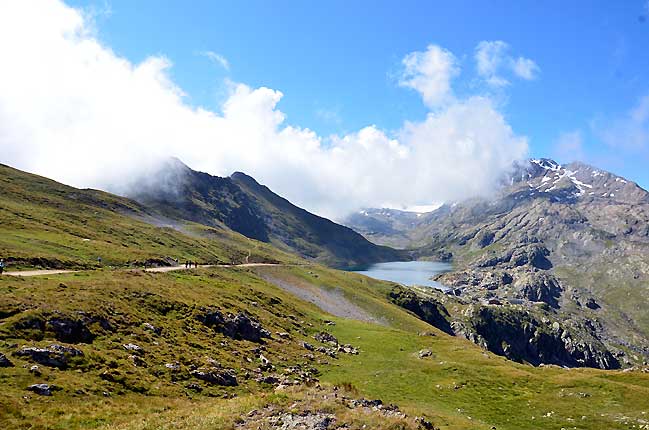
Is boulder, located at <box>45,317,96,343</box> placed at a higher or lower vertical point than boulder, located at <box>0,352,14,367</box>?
higher

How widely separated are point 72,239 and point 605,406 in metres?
113

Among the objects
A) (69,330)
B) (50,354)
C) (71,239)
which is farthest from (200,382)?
(71,239)

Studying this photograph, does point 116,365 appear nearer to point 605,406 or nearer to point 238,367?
point 238,367

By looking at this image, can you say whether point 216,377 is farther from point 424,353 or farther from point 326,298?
point 326,298

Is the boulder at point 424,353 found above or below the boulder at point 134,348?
above

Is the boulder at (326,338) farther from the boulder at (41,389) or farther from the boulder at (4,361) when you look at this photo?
the boulder at (4,361)

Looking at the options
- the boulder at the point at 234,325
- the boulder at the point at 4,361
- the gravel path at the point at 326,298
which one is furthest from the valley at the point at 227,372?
the gravel path at the point at 326,298

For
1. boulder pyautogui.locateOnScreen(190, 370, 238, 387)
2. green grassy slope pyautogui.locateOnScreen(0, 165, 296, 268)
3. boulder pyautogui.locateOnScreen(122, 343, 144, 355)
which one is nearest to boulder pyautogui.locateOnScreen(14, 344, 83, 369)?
boulder pyautogui.locateOnScreen(122, 343, 144, 355)

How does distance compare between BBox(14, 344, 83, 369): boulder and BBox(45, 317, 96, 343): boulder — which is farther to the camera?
BBox(45, 317, 96, 343): boulder

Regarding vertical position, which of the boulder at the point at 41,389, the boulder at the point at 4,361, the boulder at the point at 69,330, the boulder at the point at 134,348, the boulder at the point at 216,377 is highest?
the boulder at the point at 69,330

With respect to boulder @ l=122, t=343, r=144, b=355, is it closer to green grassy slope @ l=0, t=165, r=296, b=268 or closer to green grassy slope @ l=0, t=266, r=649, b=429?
green grassy slope @ l=0, t=266, r=649, b=429

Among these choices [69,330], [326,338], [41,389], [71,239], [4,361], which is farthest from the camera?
[71,239]

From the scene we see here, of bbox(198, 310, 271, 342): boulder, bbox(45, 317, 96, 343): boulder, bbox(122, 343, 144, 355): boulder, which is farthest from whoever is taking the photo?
bbox(198, 310, 271, 342): boulder

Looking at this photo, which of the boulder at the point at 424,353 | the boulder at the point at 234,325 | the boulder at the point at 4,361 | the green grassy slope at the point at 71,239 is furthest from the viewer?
the green grassy slope at the point at 71,239
